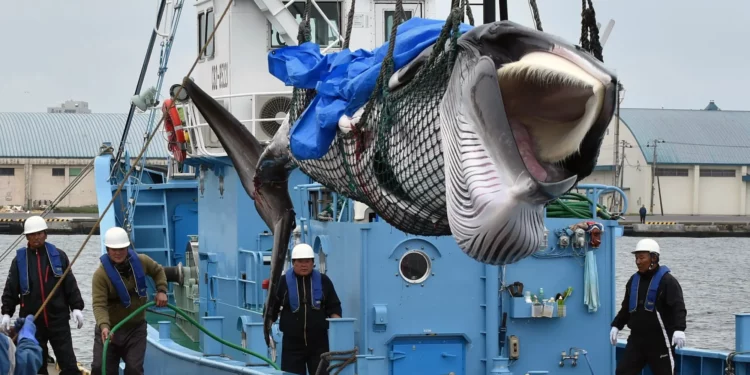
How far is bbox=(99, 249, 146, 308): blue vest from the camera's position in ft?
34.4

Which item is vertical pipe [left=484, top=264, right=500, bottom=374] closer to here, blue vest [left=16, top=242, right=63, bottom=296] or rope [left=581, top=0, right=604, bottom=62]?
blue vest [left=16, top=242, right=63, bottom=296]

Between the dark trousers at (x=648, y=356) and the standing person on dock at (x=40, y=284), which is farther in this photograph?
the standing person on dock at (x=40, y=284)

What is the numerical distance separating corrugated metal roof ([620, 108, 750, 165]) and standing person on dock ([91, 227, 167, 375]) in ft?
196

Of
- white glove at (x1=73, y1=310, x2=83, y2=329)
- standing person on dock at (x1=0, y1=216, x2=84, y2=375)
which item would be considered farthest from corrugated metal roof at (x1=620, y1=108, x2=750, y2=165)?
white glove at (x1=73, y1=310, x2=83, y2=329)

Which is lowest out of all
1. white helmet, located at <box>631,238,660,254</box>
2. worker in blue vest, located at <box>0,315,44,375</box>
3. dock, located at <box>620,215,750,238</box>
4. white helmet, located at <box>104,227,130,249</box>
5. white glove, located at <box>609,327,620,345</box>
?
dock, located at <box>620,215,750,238</box>

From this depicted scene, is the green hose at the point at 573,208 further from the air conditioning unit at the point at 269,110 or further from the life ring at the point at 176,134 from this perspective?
the life ring at the point at 176,134

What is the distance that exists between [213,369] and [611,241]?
4.22 meters

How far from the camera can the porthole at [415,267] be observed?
39.5ft

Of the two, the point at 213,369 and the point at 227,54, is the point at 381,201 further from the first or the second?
the point at 227,54

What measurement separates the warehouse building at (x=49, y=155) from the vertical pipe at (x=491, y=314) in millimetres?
55024

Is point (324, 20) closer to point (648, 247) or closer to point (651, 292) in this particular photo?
point (648, 247)

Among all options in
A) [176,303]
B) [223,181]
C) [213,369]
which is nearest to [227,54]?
[223,181]

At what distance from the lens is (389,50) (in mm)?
5645

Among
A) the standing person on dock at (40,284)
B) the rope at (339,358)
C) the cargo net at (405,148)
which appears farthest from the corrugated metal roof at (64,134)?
the cargo net at (405,148)
